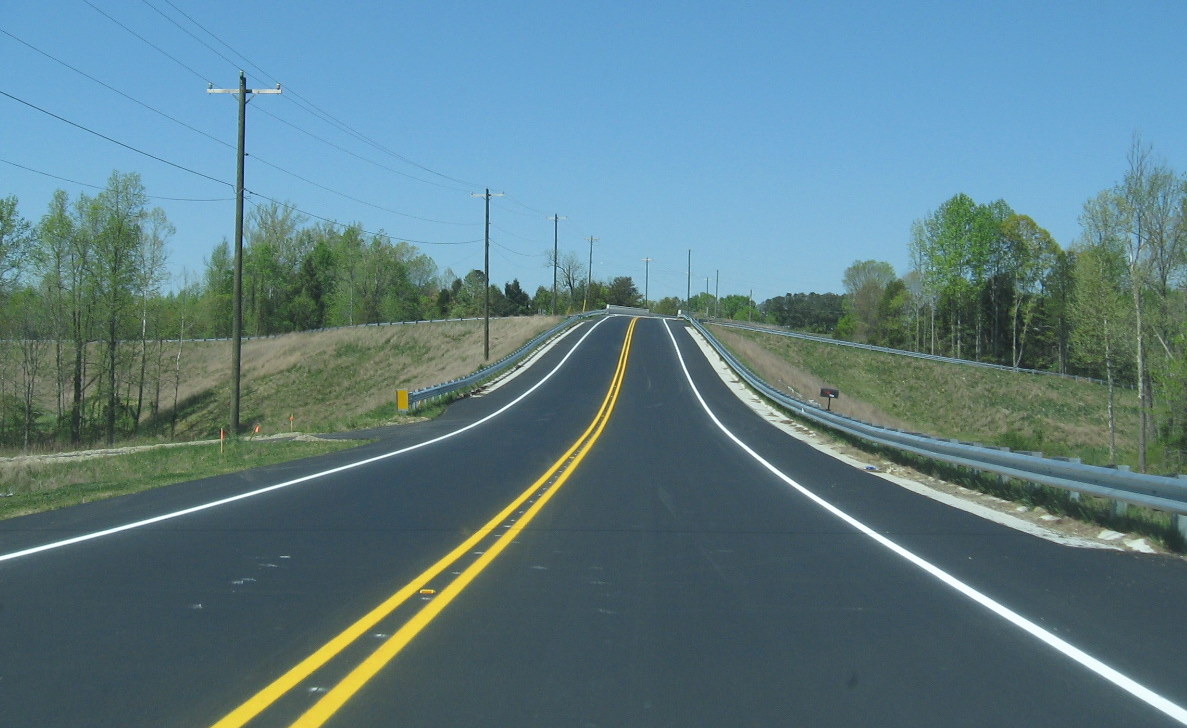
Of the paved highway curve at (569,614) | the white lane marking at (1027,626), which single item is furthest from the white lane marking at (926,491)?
the white lane marking at (1027,626)

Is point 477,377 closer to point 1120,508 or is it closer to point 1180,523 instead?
point 1120,508

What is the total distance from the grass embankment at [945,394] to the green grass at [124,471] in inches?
1292

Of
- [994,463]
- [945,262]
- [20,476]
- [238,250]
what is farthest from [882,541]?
[945,262]

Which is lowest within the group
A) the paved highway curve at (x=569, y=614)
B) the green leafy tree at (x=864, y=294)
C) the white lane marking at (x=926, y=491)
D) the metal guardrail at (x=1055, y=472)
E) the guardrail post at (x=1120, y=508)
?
the white lane marking at (x=926, y=491)

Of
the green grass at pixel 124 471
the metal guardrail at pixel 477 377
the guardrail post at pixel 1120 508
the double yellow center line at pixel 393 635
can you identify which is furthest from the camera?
the metal guardrail at pixel 477 377

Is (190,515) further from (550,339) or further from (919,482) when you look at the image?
(550,339)

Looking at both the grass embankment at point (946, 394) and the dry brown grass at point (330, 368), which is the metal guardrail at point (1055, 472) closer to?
the grass embankment at point (946, 394)

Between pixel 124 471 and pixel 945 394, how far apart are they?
61.6 meters

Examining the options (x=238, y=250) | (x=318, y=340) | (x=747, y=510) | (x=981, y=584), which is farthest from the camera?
(x=318, y=340)

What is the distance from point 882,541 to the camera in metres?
10.6

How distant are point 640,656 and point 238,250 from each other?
26869 millimetres

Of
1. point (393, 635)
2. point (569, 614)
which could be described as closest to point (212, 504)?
point (393, 635)

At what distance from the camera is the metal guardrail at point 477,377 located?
3766cm

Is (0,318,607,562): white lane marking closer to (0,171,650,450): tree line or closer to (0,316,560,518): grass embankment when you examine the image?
(0,316,560,518): grass embankment
